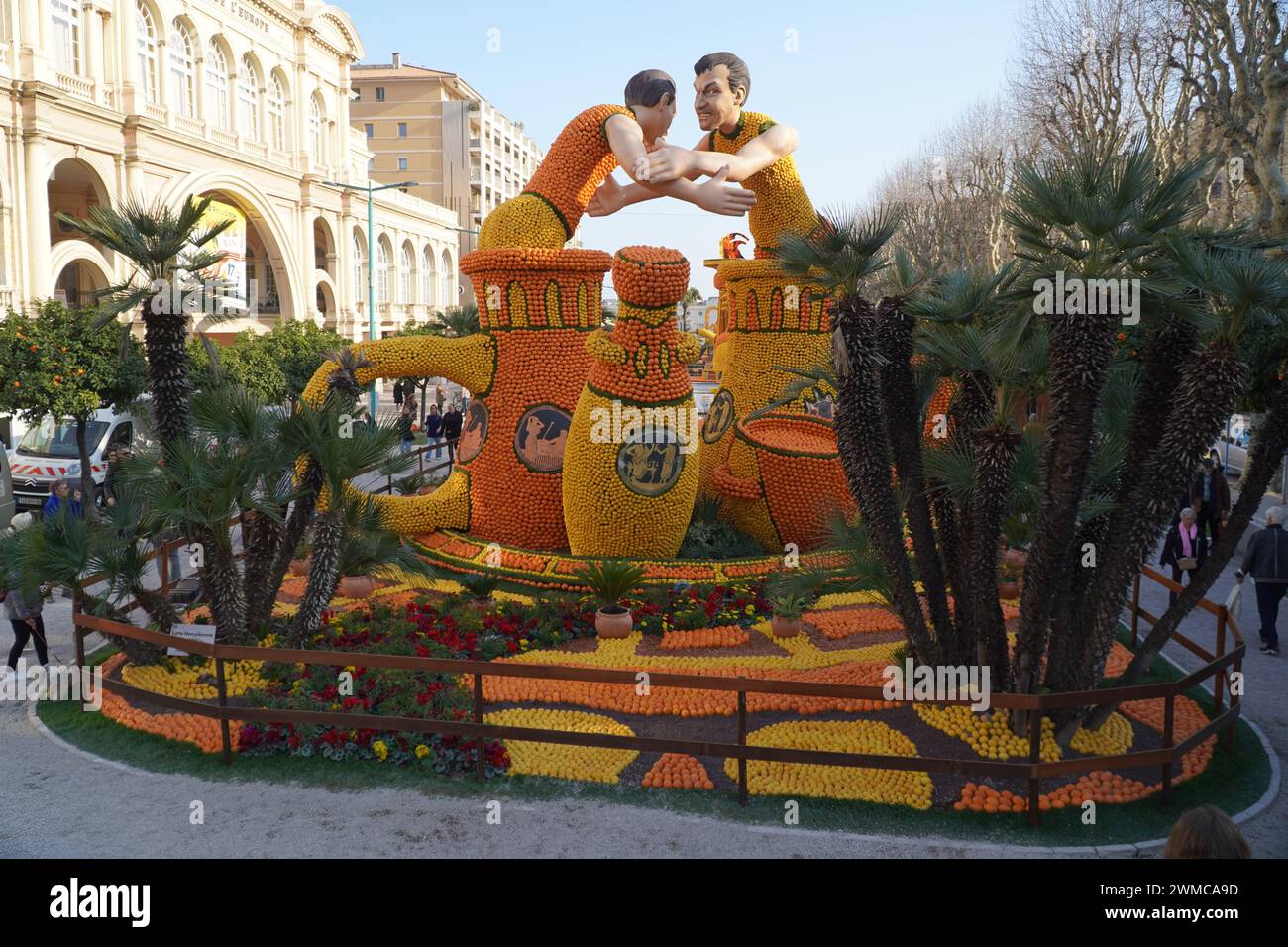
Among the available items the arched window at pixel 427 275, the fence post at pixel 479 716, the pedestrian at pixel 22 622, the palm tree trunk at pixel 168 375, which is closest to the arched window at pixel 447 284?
the arched window at pixel 427 275

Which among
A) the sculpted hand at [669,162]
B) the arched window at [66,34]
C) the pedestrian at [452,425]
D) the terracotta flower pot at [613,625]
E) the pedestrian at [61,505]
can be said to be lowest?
the terracotta flower pot at [613,625]

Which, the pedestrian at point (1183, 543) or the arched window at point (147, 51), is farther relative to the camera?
the arched window at point (147, 51)

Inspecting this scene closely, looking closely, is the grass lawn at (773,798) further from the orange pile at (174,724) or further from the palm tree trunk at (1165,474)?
the palm tree trunk at (1165,474)

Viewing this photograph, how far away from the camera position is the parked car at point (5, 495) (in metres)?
15.2

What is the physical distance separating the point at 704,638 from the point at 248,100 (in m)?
37.0

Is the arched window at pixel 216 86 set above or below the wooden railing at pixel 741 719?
above

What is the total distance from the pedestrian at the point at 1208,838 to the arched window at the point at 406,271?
176ft

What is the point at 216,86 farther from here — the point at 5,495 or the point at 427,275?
the point at 5,495

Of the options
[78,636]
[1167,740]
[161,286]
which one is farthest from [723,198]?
[78,636]

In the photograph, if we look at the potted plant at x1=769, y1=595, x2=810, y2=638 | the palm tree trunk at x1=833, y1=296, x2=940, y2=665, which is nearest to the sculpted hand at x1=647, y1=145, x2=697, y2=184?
the palm tree trunk at x1=833, y1=296, x2=940, y2=665

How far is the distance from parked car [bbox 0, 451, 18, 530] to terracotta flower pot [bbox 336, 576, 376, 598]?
717 cm

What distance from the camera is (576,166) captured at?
1245 centimetres

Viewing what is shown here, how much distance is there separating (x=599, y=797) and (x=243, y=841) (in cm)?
226

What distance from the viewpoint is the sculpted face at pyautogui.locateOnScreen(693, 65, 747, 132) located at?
12594 mm
